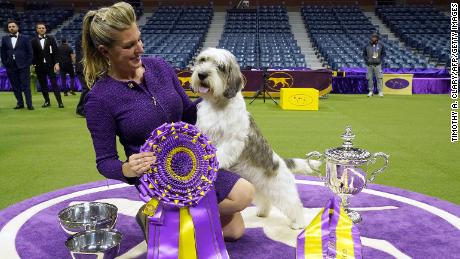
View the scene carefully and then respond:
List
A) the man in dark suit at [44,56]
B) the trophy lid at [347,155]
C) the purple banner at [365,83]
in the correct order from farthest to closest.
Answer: the purple banner at [365,83] → the man in dark suit at [44,56] → the trophy lid at [347,155]

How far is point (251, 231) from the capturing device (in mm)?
2932

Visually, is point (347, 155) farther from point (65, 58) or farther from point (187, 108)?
point (65, 58)

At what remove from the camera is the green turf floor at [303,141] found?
161 inches

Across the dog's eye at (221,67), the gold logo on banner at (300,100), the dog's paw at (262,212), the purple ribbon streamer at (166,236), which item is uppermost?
the dog's eye at (221,67)

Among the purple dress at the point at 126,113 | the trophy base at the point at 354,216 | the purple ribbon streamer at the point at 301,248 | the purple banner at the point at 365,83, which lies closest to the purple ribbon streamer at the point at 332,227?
the purple ribbon streamer at the point at 301,248

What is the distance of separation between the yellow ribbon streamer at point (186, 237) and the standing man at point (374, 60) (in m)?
10.3

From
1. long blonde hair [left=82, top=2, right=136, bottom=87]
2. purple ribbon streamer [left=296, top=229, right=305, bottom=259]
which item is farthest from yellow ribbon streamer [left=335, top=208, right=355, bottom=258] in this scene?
long blonde hair [left=82, top=2, right=136, bottom=87]

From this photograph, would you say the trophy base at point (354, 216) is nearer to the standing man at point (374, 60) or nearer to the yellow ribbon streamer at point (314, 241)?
the yellow ribbon streamer at point (314, 241)

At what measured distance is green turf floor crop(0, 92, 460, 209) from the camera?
4.10 m

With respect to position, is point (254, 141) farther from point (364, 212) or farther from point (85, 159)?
point (85, 159)

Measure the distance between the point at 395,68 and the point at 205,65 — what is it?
40.2 feet

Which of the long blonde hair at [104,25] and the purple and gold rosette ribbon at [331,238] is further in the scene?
the purple and gold rosette ribbon at [331,238]

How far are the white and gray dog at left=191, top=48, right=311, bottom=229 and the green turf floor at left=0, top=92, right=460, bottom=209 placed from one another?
161cm

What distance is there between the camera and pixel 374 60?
452 inches
